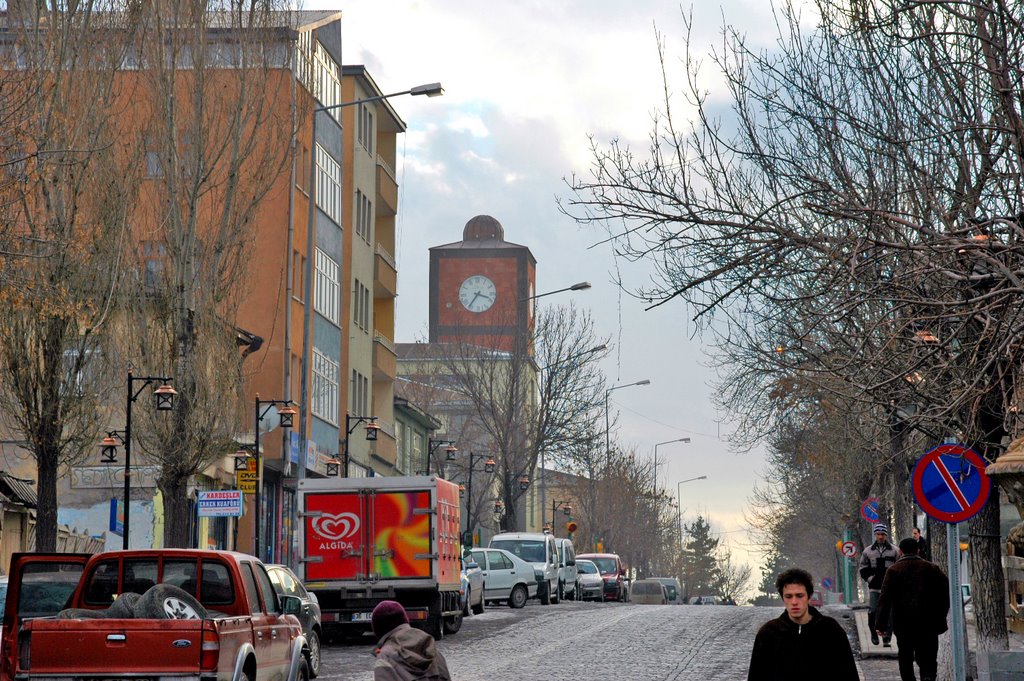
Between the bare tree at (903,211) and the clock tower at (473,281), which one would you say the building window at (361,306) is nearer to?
the bare tree at (903,211)

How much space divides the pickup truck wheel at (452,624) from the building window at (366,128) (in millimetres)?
28919

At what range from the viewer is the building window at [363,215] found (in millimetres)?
56469

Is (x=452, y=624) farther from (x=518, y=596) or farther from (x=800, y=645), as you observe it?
(x=800, y=645)

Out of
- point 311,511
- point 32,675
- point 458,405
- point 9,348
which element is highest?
point 458,405

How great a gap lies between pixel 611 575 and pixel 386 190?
687 inches

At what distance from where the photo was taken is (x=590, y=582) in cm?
6112

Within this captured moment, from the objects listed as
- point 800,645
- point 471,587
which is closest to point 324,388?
point 471,587

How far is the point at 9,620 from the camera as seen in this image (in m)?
15.1

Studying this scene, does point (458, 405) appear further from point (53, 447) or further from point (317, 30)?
point (53, 447)

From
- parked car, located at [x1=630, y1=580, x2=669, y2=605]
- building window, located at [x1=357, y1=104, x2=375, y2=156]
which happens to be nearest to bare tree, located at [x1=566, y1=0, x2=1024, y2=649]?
building window, located at [x1=357, y1=104, x2=375, y2=156]

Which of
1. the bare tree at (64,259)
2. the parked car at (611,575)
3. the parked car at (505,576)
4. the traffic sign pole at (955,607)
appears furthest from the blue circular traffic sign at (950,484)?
the parked car at (611,575)

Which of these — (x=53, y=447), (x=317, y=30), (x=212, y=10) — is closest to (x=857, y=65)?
(x=53, y=447)

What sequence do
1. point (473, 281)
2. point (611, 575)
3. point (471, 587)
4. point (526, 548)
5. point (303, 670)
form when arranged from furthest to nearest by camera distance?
point (473, 281)
point (611, 575)
point (526, 548)
point (471, 587)
point (303, 670)

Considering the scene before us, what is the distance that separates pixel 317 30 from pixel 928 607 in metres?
36.6
